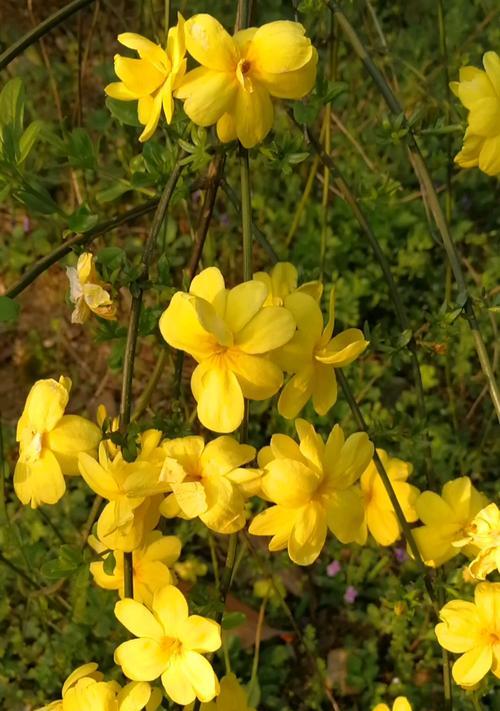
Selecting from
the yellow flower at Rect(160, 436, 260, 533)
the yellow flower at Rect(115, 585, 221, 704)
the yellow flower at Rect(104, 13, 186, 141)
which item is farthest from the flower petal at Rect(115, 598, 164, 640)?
the yellow flower at Rect(104, 13, 186, 141)

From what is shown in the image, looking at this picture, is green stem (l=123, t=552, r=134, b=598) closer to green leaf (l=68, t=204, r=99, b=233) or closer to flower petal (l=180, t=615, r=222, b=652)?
flower petal (l=180, t=615, r=222, b=652)

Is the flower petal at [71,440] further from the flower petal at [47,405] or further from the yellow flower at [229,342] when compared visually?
the yellow flower at [229,342]

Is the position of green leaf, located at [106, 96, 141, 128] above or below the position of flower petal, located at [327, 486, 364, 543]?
above

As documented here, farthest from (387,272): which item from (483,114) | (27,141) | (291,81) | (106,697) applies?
(106,697)

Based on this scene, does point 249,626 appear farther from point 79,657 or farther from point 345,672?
point 79,657

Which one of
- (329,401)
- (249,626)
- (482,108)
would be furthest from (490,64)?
(249,626)

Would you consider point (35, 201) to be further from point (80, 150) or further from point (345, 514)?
point (345, 514)
